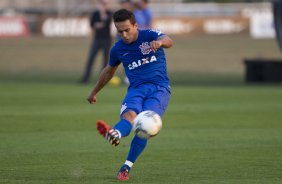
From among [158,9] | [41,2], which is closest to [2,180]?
[158,9]

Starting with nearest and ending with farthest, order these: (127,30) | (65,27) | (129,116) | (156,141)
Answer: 1. (129,116)
2. (127,30)
3. (156,141)
4. (65,27)

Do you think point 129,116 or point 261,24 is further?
point 261,24

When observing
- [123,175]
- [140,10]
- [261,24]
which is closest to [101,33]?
[140,10]

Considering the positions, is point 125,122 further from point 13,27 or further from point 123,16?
point 13,27

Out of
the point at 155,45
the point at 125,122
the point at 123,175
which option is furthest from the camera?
the point at 123,175

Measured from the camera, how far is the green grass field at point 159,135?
1036 cm

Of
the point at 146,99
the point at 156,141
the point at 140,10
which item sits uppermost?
the point at 146,99

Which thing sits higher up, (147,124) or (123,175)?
(147,124)

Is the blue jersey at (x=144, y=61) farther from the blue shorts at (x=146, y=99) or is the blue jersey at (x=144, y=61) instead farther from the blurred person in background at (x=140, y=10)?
the blurred person in background at (x=140, y=10)

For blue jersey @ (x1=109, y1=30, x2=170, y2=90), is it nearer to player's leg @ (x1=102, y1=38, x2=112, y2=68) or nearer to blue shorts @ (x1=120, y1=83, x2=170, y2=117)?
blue shorts @ (x1=120, y1=83, x2=170, y2=117)

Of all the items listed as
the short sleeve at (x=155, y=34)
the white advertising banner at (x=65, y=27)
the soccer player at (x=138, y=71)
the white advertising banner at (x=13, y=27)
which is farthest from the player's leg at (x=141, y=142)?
the white advertising banner at (x=65, y=27)

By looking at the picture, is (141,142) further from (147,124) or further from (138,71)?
(138,71)

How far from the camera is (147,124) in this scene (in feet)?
30.5

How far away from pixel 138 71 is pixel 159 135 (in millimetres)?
4405
